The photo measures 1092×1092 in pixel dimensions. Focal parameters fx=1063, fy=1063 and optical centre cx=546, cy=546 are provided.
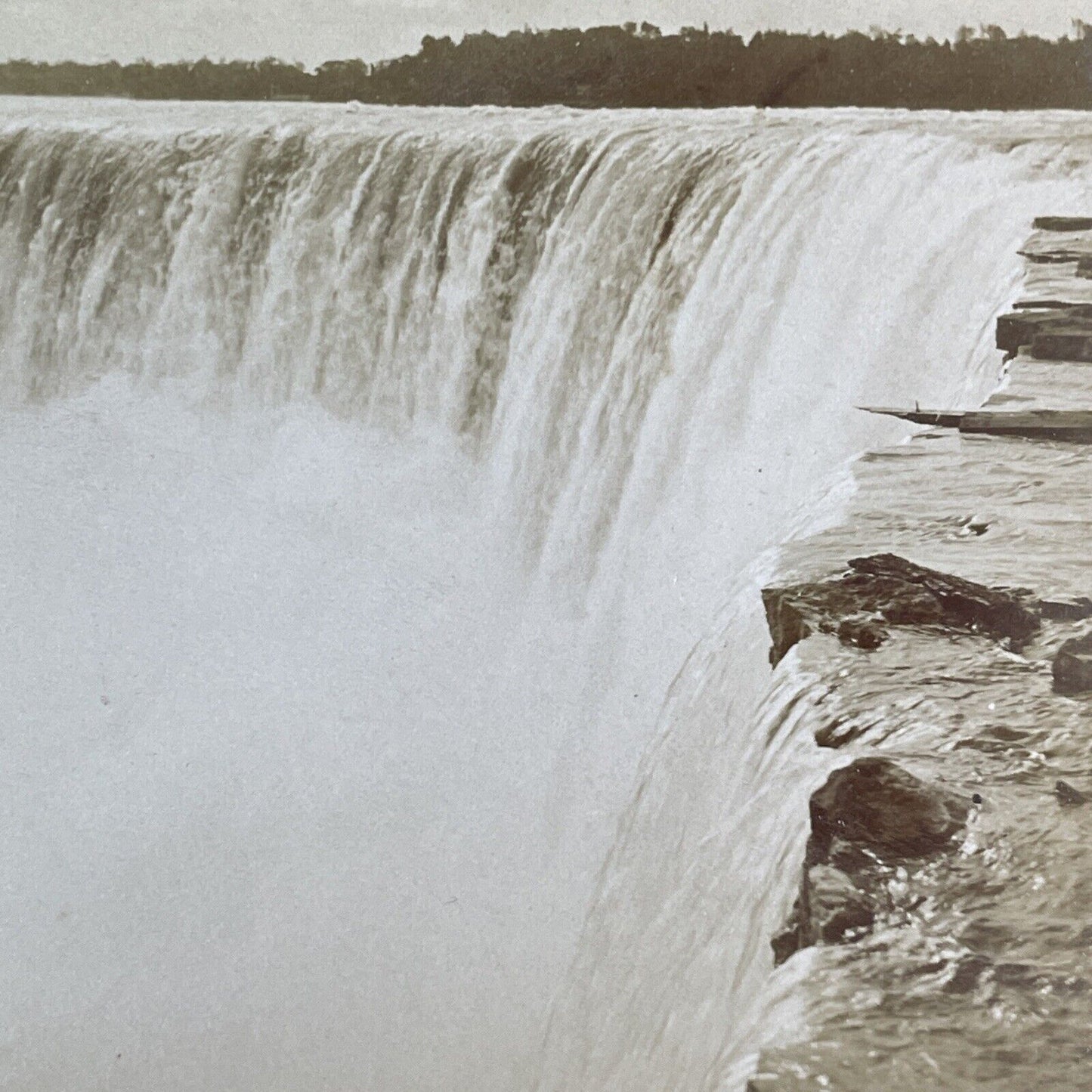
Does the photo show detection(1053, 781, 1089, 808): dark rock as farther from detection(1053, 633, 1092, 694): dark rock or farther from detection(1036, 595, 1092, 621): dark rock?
detection(1036, 595, 1092, 621): dark rock

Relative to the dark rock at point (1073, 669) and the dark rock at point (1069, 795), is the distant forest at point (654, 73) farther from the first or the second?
the dark rock at point (1069, 795)

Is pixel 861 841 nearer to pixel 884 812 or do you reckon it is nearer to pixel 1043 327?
pixel 884 812

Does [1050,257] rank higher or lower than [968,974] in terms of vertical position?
higher

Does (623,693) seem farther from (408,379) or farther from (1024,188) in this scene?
(1024,188)

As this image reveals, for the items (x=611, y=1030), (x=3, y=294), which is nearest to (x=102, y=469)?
(x=3, y=294)

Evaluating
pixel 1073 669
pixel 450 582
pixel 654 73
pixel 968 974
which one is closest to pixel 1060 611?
pixel 1073 669

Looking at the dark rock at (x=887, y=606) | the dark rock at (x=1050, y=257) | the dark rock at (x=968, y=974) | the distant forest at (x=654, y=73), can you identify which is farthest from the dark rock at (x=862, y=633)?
the distant forest at (x=654, y=73)
